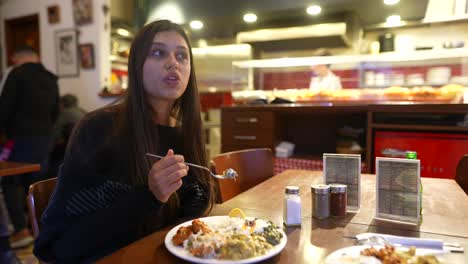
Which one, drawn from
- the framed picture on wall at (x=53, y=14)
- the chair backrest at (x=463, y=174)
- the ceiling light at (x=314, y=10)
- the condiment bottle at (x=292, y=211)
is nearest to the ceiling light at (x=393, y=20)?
the ceiling light at (x=314, y=10)

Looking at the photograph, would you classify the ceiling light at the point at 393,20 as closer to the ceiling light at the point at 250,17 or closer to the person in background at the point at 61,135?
the ceiling light at the point at 250,17

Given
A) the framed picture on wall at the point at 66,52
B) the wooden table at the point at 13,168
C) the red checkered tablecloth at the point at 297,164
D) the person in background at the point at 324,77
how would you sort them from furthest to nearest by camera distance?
the framed picture on wall at the point at 66,52 → the person in background at the point at 324,77 → the red checkered tablecloth at the point at 297,164 → the wooden table at the point at 13,168

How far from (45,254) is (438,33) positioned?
4519 millimetres

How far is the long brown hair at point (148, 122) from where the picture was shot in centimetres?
108

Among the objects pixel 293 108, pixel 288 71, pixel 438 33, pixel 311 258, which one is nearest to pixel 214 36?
pixel 288 71

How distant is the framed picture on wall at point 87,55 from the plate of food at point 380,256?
4189mm

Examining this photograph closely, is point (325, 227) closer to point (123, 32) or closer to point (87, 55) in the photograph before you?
point (87, 55)

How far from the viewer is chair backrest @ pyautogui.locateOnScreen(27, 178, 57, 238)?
1.07 m

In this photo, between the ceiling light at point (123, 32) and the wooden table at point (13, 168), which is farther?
the ceiling light at point (123, 32)

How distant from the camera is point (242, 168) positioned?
1742 millimetres

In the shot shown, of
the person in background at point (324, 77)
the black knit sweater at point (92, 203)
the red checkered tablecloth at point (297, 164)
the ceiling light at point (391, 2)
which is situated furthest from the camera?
the person in background at point (324, 77)

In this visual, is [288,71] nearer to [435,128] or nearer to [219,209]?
[435,128]

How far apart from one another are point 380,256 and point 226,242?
0.97 feet

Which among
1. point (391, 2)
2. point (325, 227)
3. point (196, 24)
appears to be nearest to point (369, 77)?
point (391, 2)
